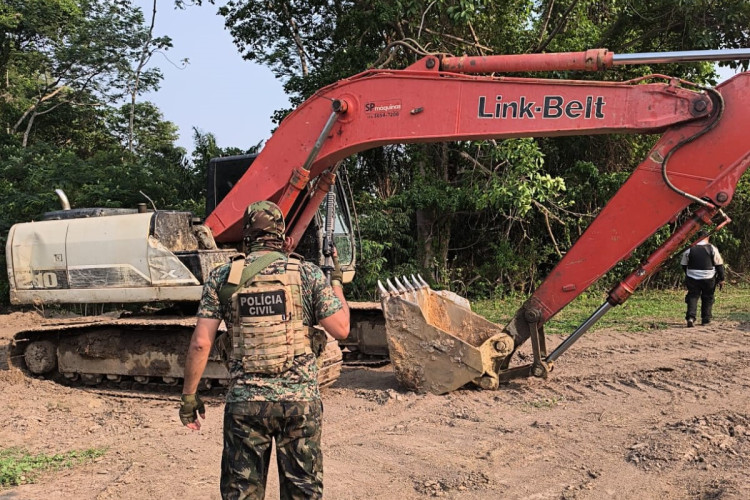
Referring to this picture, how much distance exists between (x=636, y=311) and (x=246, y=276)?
996 centimetres

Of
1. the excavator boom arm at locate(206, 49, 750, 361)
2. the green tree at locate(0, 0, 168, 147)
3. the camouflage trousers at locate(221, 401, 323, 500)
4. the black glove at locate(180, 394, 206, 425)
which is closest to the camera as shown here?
the camouflage trousers at locate(221, 401, 323, 500)

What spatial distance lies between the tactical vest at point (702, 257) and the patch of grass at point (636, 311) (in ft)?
2.93

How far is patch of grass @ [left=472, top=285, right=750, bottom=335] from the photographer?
10.3m

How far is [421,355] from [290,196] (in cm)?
186

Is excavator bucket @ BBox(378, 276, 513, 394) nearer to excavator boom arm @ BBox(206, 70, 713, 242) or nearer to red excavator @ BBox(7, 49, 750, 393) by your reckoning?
red excavator @ BBox(7, 49, 750, 393)

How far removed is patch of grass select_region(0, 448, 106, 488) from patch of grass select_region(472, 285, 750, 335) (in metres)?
6.72

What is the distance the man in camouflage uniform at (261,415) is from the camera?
10.1 feet

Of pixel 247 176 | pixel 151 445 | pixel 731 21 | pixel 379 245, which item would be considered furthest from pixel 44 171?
pixel 731 21

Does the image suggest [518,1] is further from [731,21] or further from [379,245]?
[379,245]

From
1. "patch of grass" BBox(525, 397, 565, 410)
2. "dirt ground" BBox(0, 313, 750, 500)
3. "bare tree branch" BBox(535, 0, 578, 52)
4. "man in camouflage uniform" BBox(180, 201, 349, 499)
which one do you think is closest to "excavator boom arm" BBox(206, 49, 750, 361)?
"patch of grass" BBox(525, 397, 565, 410)

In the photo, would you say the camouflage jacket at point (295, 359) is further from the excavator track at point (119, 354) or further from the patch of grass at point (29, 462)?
the excavator track at point (119, 354)

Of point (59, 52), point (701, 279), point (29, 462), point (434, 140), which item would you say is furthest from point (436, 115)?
point (59, 52)

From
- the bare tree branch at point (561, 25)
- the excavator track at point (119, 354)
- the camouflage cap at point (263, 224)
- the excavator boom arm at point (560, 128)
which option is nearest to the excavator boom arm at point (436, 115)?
the excavator boom arm at point (560, 128)

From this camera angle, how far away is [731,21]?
11.7m
